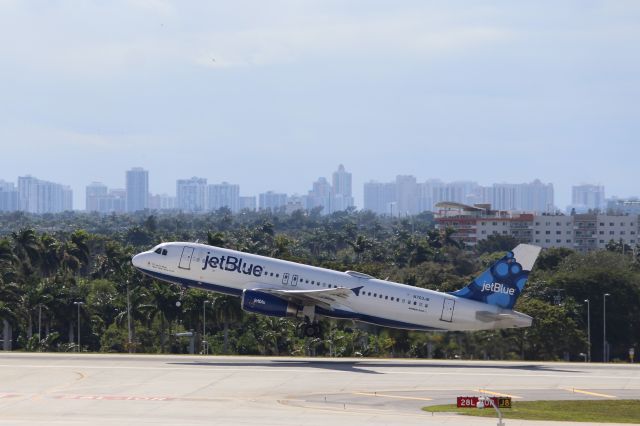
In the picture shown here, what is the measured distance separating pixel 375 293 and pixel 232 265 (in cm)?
829

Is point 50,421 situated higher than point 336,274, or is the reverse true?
point 336,274

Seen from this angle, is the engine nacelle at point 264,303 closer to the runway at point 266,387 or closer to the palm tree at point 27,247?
the runway at point 266,387

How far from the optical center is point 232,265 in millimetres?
68625

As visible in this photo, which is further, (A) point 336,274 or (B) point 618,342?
(B) point 618,342

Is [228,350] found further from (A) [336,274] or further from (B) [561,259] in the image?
(B) [561,259]

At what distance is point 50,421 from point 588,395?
2395 centimetres

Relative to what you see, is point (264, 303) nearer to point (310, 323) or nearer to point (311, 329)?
point (310, 323)

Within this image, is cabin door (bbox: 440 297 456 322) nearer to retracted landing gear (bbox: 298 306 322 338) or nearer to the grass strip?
retracted landing gear (bbox: 298 306 322 338)

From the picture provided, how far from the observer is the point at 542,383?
57.2m

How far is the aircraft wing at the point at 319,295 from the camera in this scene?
2594 inches

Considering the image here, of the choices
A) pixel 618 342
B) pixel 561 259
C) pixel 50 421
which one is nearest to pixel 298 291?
pixel 50 421

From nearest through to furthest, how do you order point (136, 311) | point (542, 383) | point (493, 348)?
point (542, 383) → point (493, 348) → point (136, 311)

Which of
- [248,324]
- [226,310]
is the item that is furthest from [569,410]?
[248,324]

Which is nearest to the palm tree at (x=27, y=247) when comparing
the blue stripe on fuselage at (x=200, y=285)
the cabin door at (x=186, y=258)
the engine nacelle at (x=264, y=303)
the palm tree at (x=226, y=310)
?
the palm tree at (x=226, y=310)
